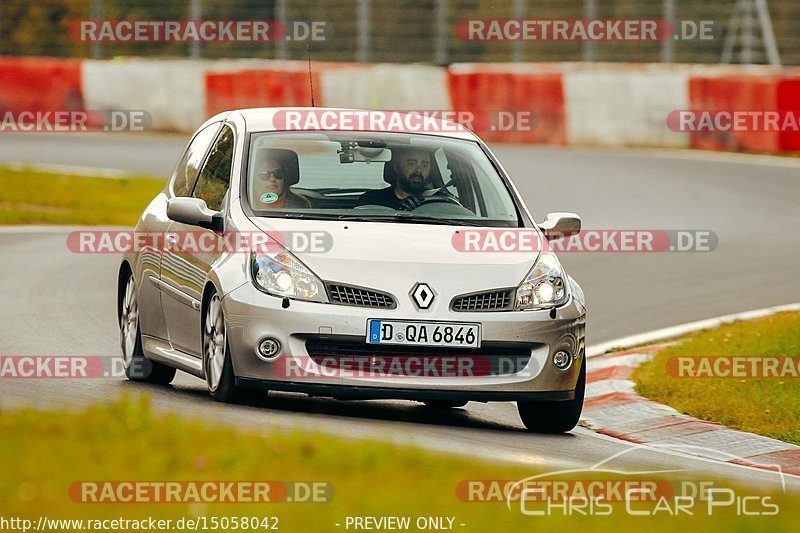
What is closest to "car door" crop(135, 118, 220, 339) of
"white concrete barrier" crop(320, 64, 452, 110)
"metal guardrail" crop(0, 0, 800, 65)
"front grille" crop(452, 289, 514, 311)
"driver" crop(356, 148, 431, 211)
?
"driver" crop(356, 148, 431, 211)

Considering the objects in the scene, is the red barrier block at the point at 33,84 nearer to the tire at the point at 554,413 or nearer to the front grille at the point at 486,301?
the tire at the point at 554,413

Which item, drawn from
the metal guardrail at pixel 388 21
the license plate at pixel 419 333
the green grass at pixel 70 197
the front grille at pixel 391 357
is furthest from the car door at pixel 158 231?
the metal guardrail at pixel 388 21

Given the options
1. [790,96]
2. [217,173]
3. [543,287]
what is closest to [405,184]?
[217,173]

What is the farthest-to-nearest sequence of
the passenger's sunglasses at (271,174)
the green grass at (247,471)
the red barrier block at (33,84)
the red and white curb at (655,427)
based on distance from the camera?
the red barrier block at (33,84), the passenger's sunglasses at (271,174), the red and white curb at (655,427), the green grass at (247,471)

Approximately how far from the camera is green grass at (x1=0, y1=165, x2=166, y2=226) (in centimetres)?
2100

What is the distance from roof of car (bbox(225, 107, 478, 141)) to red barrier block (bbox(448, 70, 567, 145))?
59.7ft

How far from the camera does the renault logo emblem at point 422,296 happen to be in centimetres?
875

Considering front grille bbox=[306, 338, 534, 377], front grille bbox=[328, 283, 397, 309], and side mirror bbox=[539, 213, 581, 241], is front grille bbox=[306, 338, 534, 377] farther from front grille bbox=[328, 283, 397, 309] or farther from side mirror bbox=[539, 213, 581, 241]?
side mirror bbox=[539, 213, 581, 241]

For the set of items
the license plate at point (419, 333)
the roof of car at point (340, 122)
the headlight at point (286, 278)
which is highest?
the roof of car at point (340, 122)

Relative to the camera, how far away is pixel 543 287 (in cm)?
909

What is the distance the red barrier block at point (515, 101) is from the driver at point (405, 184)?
18.7 meters

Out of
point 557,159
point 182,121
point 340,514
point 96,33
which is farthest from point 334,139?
point 96,33

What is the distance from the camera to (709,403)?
10.6 metres

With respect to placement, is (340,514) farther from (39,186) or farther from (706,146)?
(706,146)
